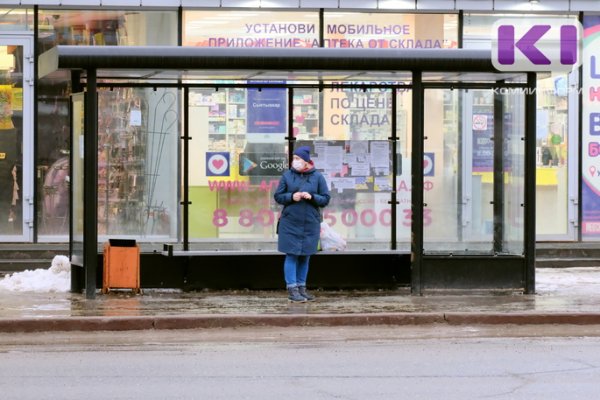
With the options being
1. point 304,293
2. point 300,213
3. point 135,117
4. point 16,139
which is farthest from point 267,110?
point 16,139

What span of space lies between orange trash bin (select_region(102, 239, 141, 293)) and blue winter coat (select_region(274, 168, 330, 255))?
1.95 m

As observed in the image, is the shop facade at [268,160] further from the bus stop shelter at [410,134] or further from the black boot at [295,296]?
the black boot at [295,296]

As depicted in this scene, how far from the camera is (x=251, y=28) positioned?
19.4m

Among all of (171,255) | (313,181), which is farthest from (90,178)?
(313,181)

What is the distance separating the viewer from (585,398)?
8.51m

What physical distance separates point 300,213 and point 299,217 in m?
0.05

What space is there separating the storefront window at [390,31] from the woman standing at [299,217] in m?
6.10

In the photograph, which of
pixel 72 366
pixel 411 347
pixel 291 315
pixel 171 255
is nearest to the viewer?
pixel 72 366

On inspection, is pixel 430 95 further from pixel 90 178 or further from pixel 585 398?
pixel 585 398

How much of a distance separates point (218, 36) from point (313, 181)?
6.12 metres

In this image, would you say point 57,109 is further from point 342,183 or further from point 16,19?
point 342,183

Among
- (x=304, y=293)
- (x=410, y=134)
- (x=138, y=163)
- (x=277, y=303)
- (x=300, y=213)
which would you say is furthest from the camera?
(x=138, y=163)

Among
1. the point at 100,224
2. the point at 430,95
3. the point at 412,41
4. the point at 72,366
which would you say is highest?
the point at 412,41

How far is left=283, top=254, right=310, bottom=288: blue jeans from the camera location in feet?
45.3
